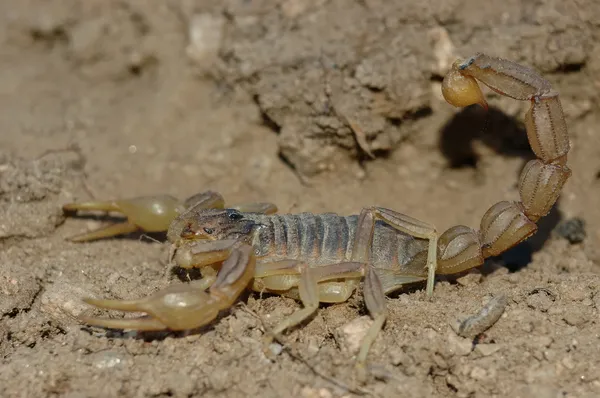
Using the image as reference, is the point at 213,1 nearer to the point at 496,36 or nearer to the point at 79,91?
the point at 79,91

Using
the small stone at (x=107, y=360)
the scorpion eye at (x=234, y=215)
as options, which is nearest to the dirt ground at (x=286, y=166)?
the small stone at (x=107, y=360)

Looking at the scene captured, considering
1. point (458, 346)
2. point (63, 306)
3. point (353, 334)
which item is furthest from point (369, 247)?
point (63, 306)

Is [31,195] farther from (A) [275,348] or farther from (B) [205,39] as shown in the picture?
(A) [275,348]

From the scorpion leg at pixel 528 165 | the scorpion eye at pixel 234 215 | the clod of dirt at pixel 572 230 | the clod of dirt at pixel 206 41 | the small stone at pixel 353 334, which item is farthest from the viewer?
the clod of dirt at pixel 206 41

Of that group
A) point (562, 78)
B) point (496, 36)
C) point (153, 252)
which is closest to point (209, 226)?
point (153, 252)

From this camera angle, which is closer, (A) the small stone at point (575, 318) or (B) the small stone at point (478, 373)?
(B) the small stone at point (478, 373)

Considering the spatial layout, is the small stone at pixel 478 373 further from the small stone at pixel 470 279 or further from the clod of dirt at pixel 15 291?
the clod of dirt at pixel 15 291
